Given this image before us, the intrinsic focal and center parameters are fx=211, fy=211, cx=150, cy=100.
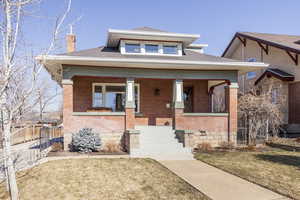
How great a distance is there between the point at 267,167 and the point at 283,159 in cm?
171

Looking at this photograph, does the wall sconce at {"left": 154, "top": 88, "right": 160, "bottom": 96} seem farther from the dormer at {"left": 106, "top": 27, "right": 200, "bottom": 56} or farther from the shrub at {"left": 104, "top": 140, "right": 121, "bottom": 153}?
the shrub at {"left": 104, "top": 140, "right": 121, "bottom": 153}

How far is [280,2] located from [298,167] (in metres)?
8.75

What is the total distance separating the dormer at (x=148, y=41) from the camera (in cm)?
1134

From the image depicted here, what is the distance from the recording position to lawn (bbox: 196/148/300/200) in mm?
5035

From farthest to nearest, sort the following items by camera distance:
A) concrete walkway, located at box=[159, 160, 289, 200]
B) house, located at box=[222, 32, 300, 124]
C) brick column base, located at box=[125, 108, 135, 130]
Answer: house, located at box=[222, 32, 300, 124] < brick column base, located at box=[125, 108, 135, 130] < concrete walkway, located at box=[159, 160, 289, 200]

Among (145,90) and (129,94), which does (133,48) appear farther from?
(129,94)

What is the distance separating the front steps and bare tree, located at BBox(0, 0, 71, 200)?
5.22 meters

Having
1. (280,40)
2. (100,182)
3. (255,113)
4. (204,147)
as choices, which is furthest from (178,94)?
(280,40)

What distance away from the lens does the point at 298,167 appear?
6.70 metres

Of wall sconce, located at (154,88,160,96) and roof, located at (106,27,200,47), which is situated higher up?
roof, located at (106,27,200,47)

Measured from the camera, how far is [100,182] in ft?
17.1

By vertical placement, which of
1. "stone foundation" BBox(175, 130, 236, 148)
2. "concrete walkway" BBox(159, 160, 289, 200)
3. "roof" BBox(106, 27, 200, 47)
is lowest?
"concrete walkway" BBox(159, 160, 289, 200)

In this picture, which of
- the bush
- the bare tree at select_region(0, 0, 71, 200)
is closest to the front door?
the bush

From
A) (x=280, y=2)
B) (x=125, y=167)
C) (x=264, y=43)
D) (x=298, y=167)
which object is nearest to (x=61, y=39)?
(x=125, y=167)
